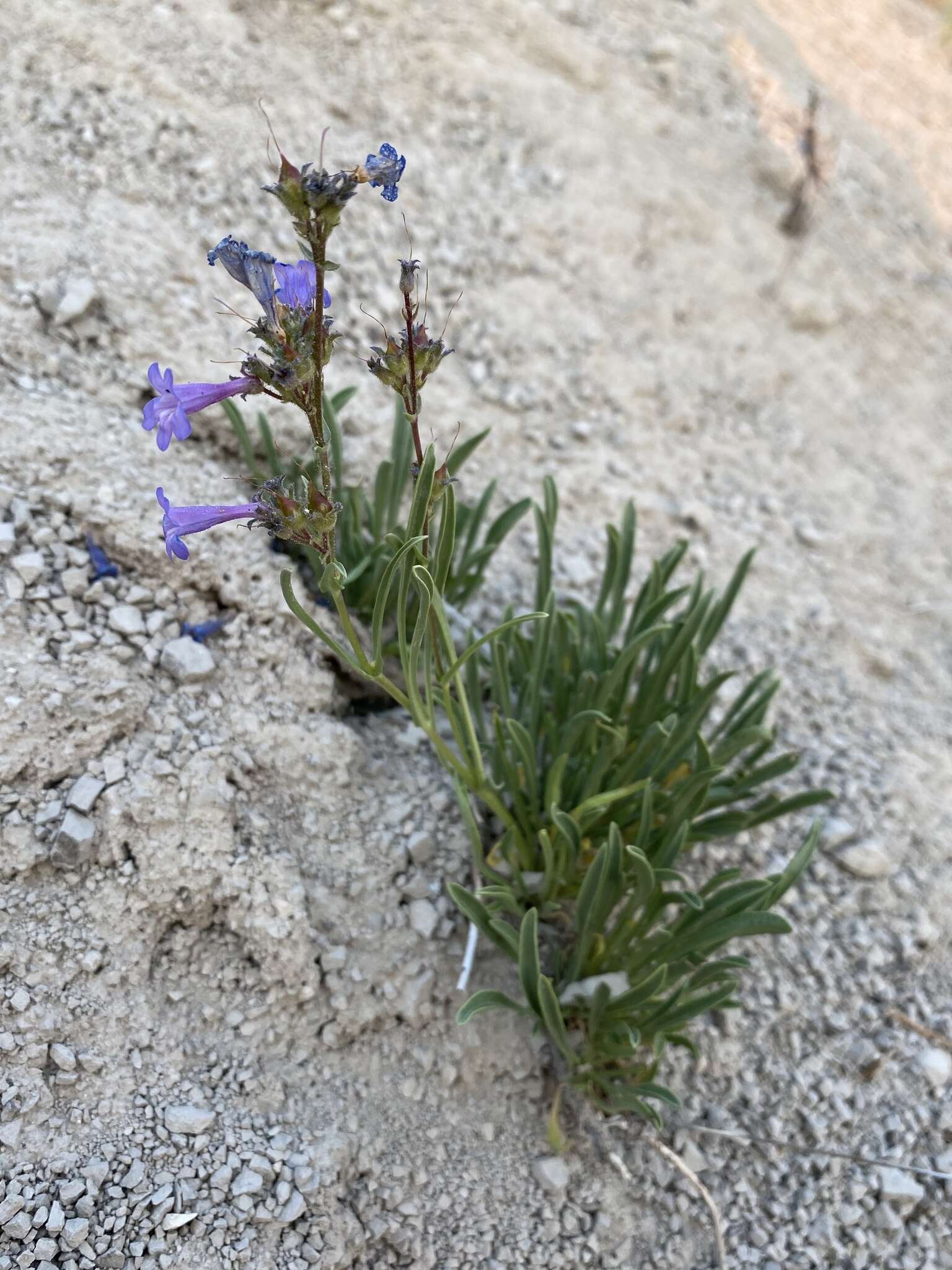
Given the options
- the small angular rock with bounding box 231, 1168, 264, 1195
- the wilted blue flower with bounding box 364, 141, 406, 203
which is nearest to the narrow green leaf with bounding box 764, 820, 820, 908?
the small angular rock with bounding box 231, 1168, 264, 1195

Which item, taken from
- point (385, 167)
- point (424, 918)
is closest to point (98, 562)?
point (424, 918)

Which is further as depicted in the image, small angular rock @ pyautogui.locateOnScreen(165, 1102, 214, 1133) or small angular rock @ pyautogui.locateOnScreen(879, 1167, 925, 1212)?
small angular rock @ pyautogui.locateOnScreen(879, 1167, 925, 1212)

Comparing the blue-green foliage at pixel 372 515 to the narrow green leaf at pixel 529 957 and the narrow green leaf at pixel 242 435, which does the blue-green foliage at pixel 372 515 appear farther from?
the narrow green leaf at pixel 529 957

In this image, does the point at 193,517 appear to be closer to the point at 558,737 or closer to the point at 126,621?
the point at 126,621

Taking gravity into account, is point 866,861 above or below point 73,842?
above

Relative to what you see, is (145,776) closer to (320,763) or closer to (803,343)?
(320,763)

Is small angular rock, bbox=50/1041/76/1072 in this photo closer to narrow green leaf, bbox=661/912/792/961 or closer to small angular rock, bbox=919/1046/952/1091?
narrow green leaf, bbox=661/912/792/961

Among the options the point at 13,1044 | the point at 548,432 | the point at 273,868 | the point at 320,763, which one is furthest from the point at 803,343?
the point at 13,1044
